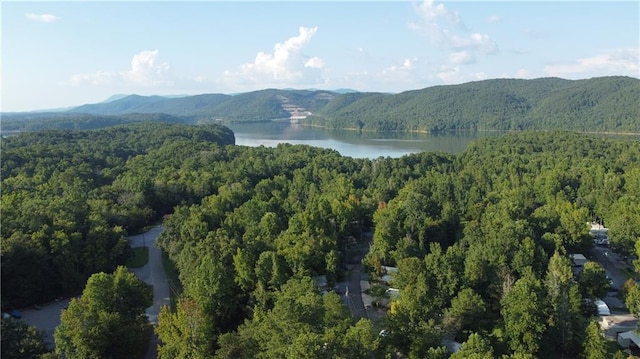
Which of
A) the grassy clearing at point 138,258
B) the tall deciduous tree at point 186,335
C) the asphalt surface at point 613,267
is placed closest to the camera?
the tall deciduous tree at point 186,335

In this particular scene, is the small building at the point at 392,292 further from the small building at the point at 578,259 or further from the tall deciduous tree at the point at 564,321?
the small building at the point at 578,259

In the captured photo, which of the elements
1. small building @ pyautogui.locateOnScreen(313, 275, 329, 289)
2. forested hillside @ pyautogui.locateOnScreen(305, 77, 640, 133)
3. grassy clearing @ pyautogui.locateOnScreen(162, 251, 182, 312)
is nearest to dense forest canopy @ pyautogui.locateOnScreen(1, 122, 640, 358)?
small building @ pyautogui.locateOnScreen(313, 275, 329, 289)

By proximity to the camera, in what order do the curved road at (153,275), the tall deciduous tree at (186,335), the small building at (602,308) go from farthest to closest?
1. the curved road at (153,275)
2. the small building at (602,308)
3. the tall deciduous tree at (186,335)

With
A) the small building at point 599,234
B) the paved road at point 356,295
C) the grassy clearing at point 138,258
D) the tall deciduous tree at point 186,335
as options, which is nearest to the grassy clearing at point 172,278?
the grassy clearing at point 138,258

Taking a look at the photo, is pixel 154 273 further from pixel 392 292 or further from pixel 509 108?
pixel 509 108

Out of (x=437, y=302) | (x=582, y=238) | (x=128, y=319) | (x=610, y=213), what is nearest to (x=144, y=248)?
(x=128, y=319)

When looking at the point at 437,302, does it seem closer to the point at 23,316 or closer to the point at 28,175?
the point at 23,316

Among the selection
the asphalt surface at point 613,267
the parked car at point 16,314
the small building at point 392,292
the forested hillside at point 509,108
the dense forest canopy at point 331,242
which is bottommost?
the parked car at point 16,314
